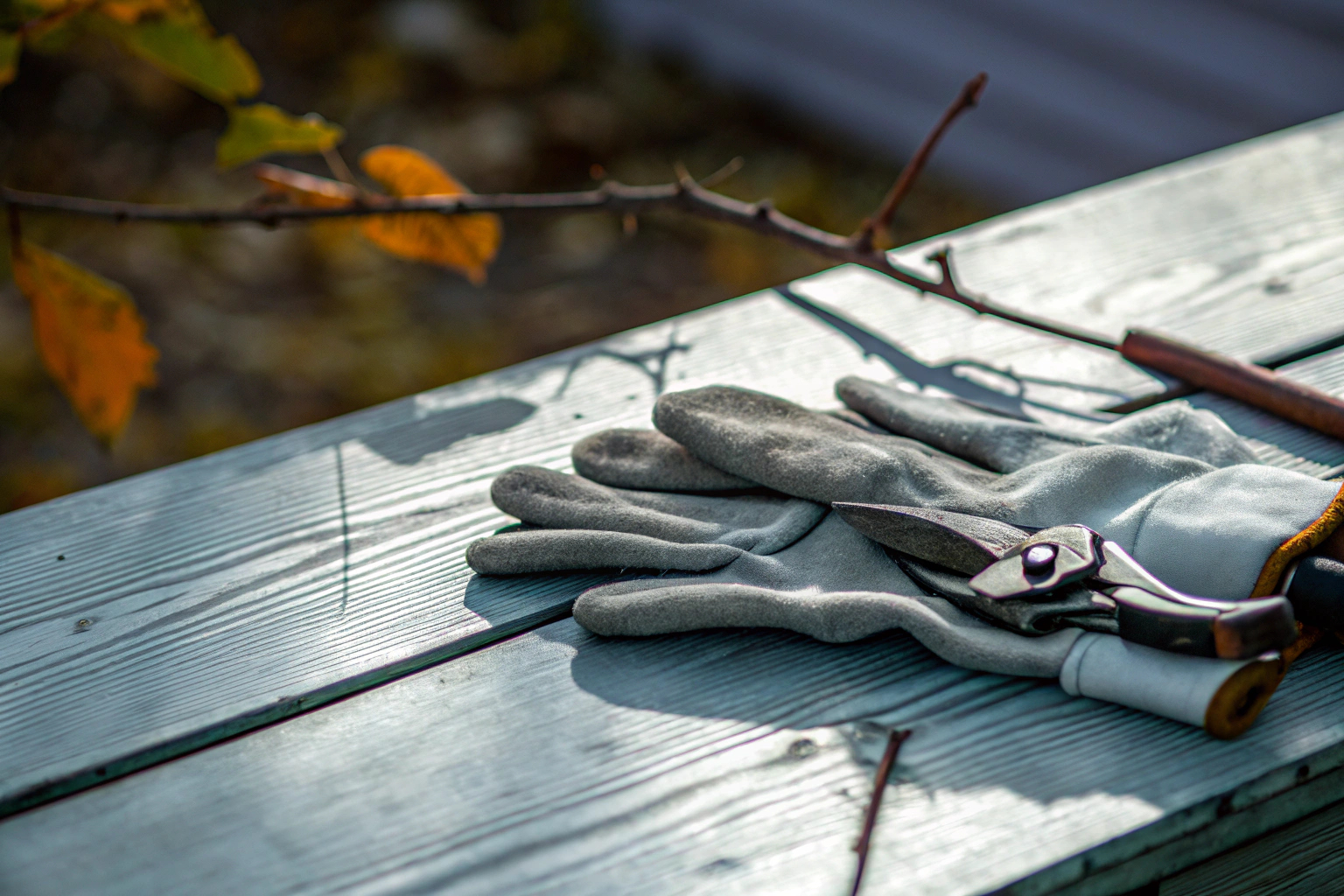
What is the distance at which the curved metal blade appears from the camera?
84 centimetres

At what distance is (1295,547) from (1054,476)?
0.20 m

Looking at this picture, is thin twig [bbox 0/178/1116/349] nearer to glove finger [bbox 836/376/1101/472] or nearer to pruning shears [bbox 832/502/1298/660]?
glove finger [bbox 836/376/1101/472]

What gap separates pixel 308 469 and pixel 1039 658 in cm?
85

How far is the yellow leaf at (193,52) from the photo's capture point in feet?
4.49

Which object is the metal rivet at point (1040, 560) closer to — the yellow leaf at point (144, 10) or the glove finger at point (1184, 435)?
the glove finger at point (1184, 435)

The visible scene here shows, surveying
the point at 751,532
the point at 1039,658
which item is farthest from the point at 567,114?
the point at 1039,658

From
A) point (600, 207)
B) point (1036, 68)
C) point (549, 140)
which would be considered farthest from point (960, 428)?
point (549, 140)

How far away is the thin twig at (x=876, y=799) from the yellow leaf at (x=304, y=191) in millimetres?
1107

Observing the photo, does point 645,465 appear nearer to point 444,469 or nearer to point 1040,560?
point 444,469

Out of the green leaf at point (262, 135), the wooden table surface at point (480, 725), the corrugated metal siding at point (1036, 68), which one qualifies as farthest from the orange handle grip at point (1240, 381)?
the corrugated metal siding at point (1036, 68)

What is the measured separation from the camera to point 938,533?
849 millimetres

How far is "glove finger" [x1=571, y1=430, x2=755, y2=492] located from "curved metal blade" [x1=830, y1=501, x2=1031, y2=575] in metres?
0.18

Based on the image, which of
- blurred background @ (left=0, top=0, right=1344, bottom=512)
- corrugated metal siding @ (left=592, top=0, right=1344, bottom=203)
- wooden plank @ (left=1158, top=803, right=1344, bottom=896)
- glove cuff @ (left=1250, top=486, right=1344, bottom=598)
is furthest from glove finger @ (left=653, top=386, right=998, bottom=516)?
corrugated metal siding @ (left=592, top=0, right=1344, bottom=203)

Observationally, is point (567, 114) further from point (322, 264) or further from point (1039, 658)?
point (1039, 658)
